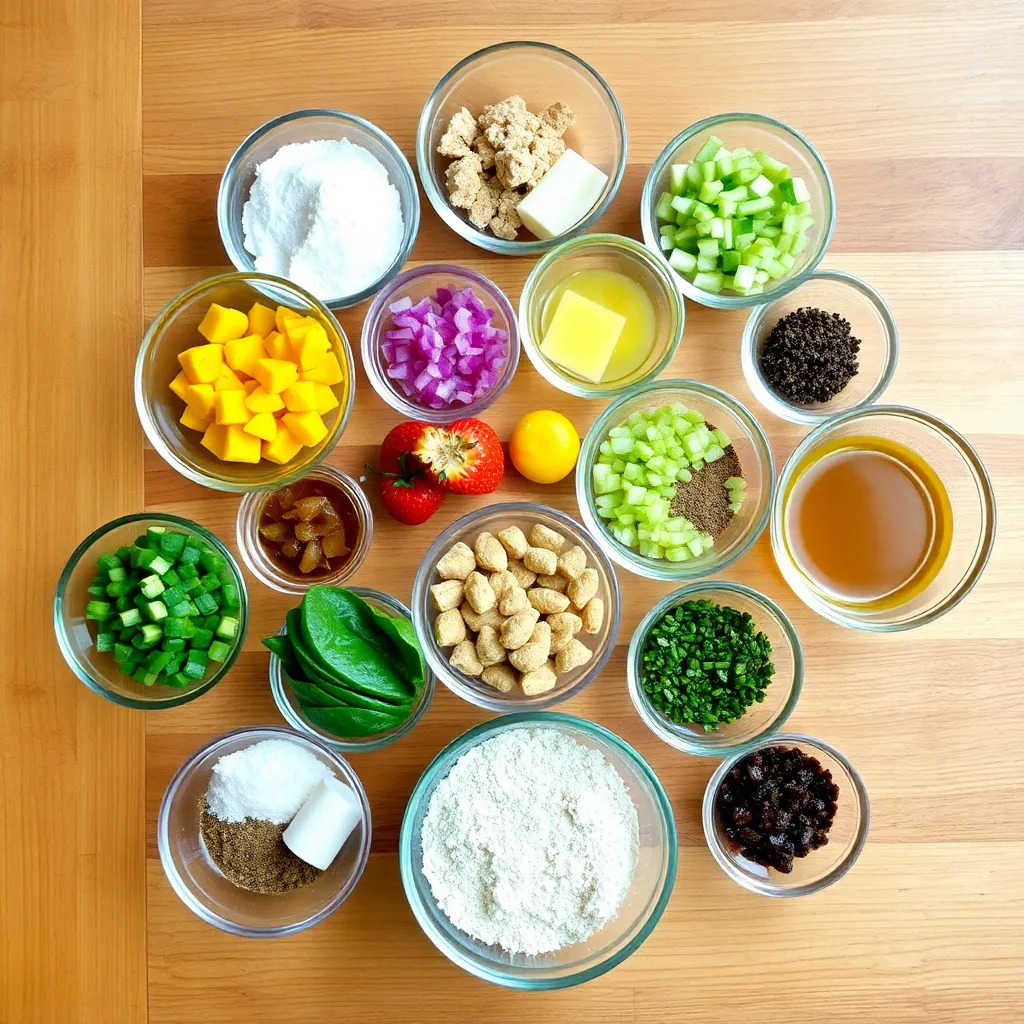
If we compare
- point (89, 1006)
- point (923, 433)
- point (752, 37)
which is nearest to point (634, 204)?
point (752, 37)

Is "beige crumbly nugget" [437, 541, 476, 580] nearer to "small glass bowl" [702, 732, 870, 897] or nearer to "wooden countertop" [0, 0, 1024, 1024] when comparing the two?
"wooden countertop" [0, 0, 1024, 1024]

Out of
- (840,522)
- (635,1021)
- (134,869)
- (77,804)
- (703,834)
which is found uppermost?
(840,522)

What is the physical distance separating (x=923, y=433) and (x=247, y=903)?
162 cm

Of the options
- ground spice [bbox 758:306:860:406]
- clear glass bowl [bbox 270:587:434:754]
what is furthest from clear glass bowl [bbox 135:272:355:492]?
ground spice [bbox 758:306:860:406]

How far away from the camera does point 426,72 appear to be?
1676 millimetres

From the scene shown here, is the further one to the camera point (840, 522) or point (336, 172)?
point (840, 522)

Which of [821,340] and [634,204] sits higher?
[634,204]

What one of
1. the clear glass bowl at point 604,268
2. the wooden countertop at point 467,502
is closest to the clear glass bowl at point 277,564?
the wooden countertop at point 467,502

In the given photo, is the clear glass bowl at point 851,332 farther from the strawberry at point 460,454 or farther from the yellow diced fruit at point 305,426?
the yellow diced fruit at point 305,426

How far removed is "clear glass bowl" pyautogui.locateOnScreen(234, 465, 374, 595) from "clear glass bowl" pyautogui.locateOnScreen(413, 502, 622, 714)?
139 millimetres

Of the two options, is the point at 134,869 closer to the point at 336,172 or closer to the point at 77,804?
the point at 77,804

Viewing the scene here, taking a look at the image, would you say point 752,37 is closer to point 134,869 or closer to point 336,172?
point 336,172

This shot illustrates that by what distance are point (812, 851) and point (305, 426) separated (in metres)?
1.28

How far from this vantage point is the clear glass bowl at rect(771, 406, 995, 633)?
62.3 inches
